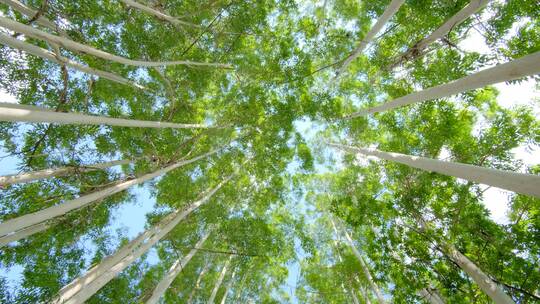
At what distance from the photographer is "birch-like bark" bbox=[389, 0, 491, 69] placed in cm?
501

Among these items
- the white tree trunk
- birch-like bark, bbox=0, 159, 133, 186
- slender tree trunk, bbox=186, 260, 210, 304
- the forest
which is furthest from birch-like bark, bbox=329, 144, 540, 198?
slender tree trunk, bbox=186, 260, 210, 304

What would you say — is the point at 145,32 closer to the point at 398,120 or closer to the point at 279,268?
the point at 398,120

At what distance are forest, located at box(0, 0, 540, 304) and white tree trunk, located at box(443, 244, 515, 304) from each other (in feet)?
0.11

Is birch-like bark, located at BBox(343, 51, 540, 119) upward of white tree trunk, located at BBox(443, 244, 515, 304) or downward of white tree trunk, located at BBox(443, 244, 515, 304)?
upward

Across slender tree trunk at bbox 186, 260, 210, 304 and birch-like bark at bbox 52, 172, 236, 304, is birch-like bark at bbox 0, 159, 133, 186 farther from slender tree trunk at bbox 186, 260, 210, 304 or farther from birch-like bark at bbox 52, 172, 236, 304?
slender tree trunk at bbox 186, 260, 210, 304

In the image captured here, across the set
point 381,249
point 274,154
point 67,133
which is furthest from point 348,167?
point 67,133

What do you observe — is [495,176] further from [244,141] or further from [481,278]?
[244,141]

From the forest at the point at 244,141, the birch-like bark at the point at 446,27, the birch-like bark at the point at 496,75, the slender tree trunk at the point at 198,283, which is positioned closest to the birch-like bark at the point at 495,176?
the forest at the point at 244,141

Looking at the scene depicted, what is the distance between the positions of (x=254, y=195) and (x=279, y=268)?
570cm

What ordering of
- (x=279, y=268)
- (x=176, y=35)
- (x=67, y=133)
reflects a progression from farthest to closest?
(x=279, y=268) < (x=176, y=35) < (x=67, y=133)

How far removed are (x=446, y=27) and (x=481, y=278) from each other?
17.7ft

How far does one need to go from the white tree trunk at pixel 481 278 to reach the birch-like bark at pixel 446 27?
4.46 metres

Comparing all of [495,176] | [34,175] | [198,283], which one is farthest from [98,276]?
[495,176]

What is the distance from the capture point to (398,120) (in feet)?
30.8
